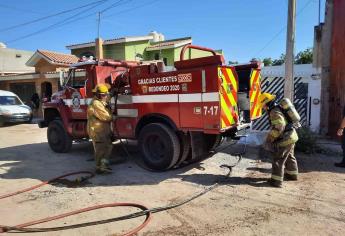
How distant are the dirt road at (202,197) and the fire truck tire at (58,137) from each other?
33.0 inches

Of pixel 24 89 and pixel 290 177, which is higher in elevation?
pixel 24 89

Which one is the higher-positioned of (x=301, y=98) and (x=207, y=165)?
(x=301, y=98)

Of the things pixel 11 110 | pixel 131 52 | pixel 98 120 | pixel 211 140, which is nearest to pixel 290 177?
pixel 211 140

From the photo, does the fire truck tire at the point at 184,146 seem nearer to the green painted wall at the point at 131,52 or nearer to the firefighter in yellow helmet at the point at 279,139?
the firefighter in yellow helmet at the point at 279,139

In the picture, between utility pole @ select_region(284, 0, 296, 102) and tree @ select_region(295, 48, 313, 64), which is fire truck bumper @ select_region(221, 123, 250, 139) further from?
tree @ select_region(295, 48, 313, 64)

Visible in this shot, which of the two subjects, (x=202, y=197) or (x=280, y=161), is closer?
(x=202, y=197)

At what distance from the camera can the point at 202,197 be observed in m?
5.46

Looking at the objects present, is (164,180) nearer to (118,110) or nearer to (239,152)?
(118,110)

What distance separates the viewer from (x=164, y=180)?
21.4 ft

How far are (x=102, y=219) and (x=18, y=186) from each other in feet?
8.57

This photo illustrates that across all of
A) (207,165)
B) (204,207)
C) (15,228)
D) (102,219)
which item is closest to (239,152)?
(207,165)

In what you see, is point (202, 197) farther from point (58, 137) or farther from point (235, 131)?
point (58, 137)

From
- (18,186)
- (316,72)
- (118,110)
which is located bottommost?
(18,186)

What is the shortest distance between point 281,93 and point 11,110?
13149mm
